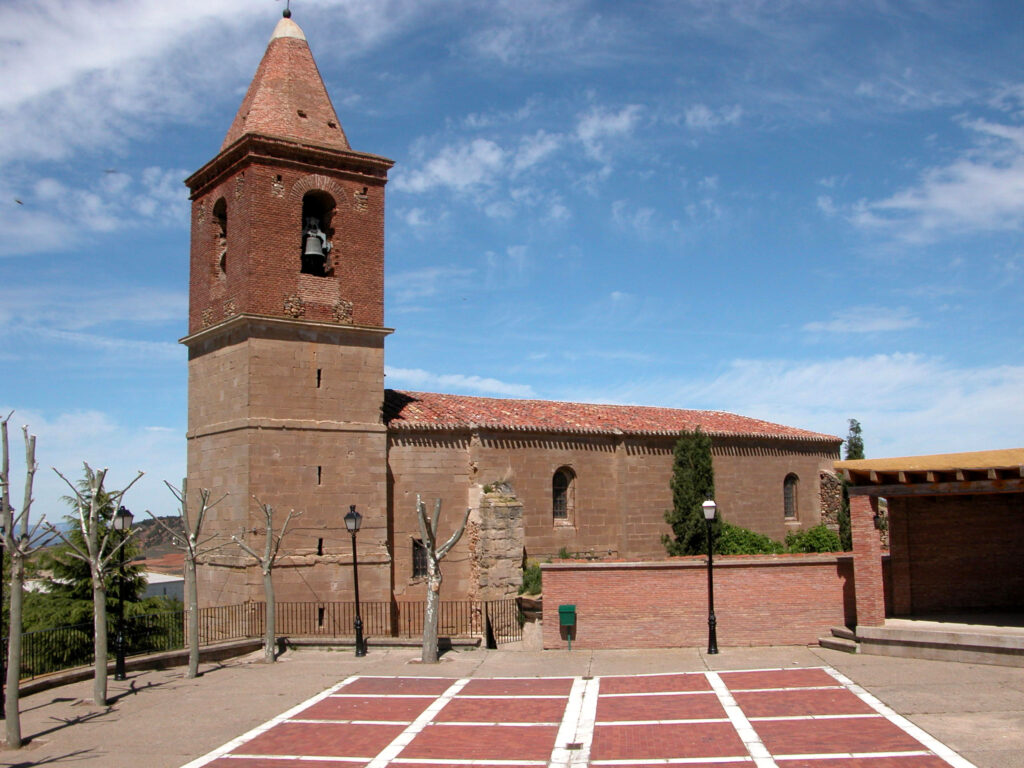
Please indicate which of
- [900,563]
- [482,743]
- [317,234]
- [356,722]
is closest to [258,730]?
[356,722]

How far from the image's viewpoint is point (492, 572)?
2439 centimetres

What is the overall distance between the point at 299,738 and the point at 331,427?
1141 centimetres

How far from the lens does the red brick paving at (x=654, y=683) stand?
1499 centimetres

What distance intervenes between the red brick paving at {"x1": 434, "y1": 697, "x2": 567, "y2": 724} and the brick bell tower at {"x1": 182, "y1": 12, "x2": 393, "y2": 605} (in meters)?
8.85

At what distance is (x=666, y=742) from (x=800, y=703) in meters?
2.88

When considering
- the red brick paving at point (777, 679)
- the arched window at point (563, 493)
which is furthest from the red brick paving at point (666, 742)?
the arched window at point (563, 493)

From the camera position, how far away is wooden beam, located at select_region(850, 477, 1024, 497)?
15836 mm

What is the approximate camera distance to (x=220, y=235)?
24.6 meters

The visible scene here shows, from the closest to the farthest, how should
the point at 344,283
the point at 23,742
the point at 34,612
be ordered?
the point at 23,742 < the point at 344,283 < the point at 34,612

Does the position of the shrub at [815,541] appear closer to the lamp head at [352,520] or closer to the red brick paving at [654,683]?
the red brick paving at [654,683]

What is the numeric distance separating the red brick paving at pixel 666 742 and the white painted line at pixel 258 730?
15.8ft

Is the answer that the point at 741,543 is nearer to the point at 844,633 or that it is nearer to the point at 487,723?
the point at 844,633

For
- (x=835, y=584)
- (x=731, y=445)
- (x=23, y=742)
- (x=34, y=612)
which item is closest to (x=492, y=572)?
(x=835, y=584)

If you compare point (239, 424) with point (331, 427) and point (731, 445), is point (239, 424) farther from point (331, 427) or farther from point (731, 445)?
point (731, 445)
